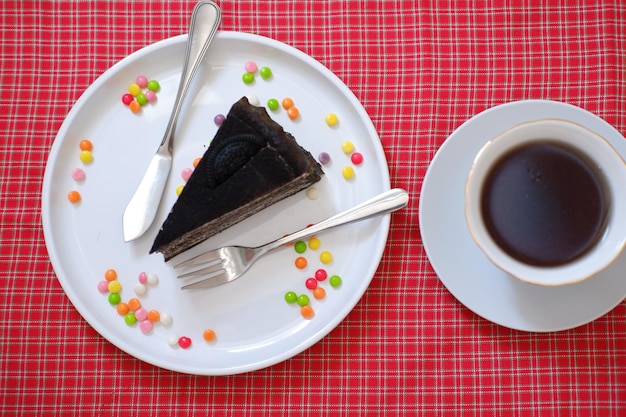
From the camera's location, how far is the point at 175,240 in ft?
6.13

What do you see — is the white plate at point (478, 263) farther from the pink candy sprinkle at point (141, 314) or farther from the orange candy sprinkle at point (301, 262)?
the pink candy sprinkle at point (141, 314)

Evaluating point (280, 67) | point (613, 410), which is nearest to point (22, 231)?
point (280, 67)

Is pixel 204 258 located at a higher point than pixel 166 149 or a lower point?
lower

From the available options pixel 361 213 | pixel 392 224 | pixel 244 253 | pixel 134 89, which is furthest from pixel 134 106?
pixel 392 224

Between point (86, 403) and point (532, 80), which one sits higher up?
point (532, 80)

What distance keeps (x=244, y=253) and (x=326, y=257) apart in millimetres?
258

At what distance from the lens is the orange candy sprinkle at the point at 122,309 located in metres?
1.90

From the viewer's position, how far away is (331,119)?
6.28 ft

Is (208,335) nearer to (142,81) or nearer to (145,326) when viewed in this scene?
(145,326)

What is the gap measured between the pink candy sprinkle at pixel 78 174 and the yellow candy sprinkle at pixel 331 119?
2.65 feet

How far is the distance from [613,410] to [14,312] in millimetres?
1967

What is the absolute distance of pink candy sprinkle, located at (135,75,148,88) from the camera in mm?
1936

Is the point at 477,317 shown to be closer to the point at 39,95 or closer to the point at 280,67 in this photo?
the point at 280,67

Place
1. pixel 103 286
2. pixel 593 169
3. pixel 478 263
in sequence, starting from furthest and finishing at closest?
pixel 103 286, pixel 478 263, pixel 593 169
